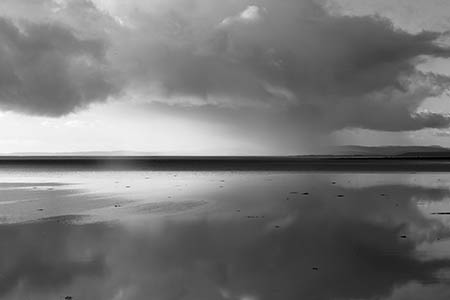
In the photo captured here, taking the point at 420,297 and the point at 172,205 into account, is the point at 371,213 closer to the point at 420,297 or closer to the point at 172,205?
the point at 172,205

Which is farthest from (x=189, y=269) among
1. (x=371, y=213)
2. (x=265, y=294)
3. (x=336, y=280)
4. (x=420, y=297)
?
(x=371, y=213)

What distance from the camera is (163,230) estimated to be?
58.0 ft

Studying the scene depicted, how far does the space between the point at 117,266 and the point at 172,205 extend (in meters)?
15.1

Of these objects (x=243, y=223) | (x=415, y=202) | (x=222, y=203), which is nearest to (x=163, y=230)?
(x=243, y=223)

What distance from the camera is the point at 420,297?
9258 mm

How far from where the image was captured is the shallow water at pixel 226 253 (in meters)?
10.0

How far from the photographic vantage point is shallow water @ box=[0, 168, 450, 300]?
10.0 metres

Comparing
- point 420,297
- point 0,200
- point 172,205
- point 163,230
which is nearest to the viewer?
point 420,297

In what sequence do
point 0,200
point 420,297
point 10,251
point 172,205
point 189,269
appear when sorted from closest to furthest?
1. point 420,297
2. point 189,269
3. point 10,251
4. point 172,205
5. point 0,200

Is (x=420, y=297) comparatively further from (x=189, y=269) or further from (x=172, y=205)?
(x=172, y=205)

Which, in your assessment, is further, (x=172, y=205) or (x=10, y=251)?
(x=172, y=205)

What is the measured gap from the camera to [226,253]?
44.5ft

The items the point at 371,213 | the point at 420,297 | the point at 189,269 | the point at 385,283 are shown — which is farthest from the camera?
the point at 371,213

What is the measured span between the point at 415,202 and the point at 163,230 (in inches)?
688
